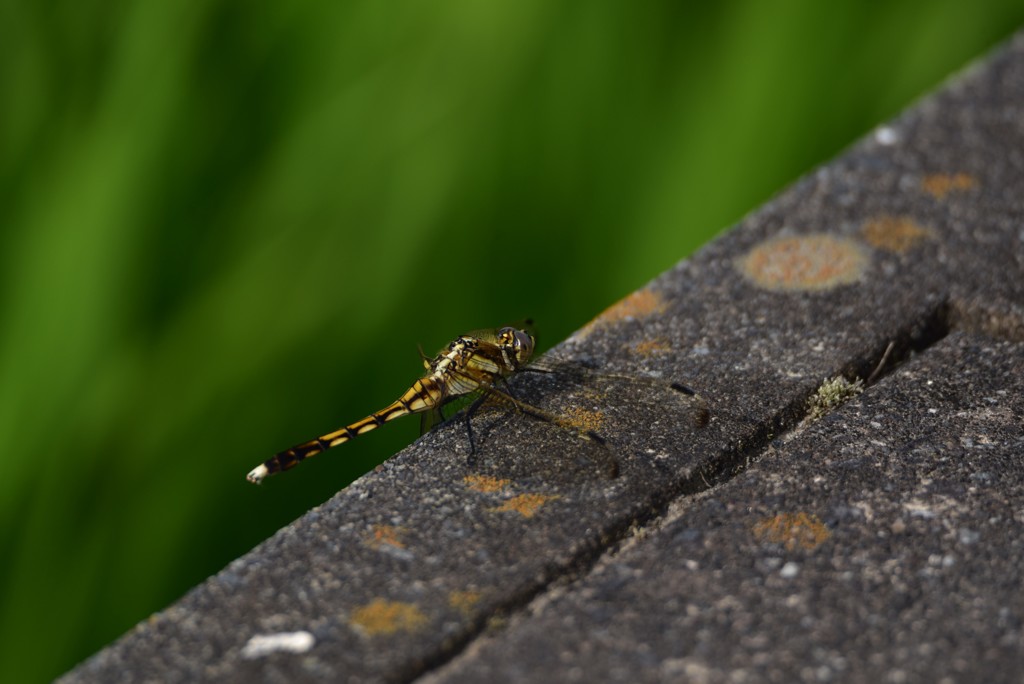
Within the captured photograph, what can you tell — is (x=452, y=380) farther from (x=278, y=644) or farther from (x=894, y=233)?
(x=278, y=644)

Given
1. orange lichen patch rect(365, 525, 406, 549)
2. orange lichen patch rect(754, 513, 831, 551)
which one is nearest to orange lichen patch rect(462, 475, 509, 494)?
orange lichen patch rect(365, 525, 406, 549)

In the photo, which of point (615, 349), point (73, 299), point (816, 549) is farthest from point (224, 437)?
point (816, 549)

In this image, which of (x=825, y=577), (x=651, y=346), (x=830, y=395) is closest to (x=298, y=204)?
(x=651, y=346)

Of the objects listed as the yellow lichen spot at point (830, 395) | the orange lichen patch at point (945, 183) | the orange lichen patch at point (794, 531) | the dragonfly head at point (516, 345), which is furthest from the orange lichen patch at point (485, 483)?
the orange lichen patch at point (945, 183)

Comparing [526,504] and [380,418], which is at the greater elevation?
[380,418]

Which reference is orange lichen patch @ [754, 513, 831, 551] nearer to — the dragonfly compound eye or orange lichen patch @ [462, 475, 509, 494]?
orange lichen patch @ [462, 475, 509, 494]

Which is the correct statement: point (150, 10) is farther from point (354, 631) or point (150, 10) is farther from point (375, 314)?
point (354, 631)
